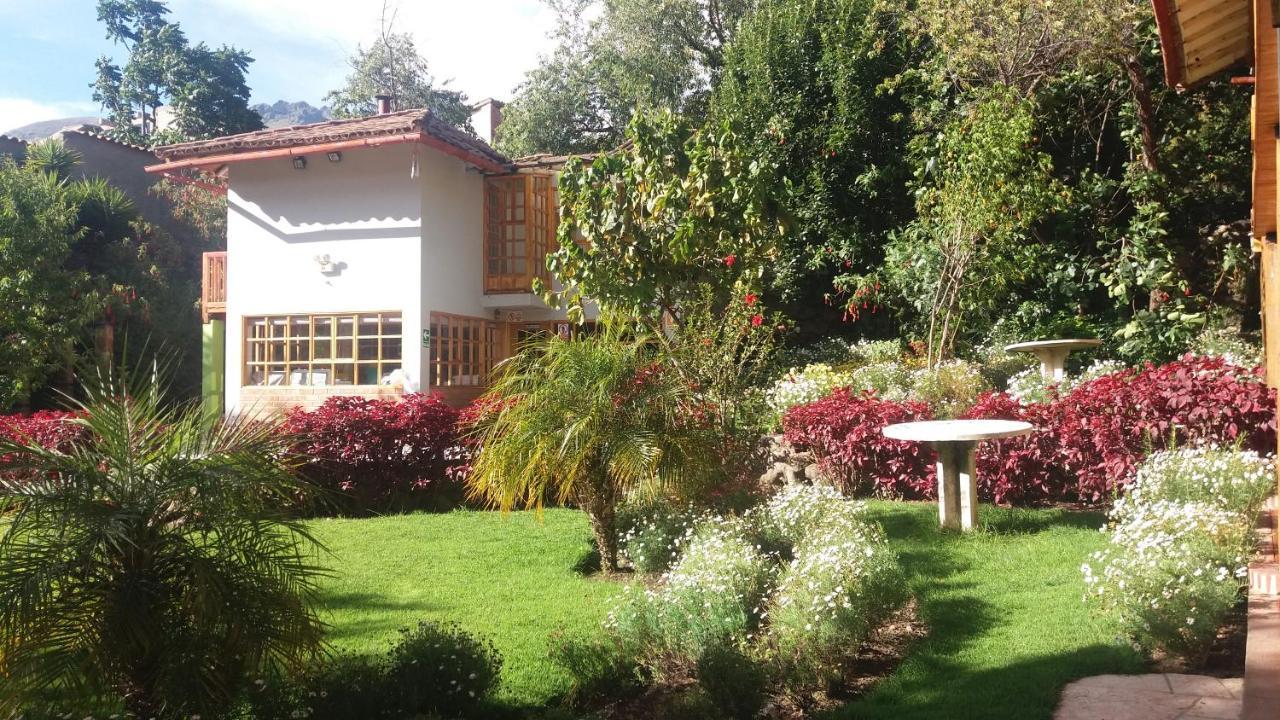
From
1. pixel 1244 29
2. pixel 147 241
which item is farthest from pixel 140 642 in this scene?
pixel 147 241

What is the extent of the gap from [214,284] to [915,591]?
1482 cm

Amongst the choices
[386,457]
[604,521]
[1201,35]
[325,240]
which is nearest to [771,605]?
[604,521]

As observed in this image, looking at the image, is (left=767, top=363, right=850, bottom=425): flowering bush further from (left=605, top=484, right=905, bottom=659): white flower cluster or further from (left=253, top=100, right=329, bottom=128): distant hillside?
(left=253, top=100, right=329, bottom=128): distant hillside

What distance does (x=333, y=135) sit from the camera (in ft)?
48.1

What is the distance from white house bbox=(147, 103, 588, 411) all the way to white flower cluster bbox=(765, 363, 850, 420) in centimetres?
471

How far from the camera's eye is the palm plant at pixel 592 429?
22.4 ft

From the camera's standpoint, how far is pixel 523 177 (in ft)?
55.8

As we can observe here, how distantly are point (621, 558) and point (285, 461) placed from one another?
352cm

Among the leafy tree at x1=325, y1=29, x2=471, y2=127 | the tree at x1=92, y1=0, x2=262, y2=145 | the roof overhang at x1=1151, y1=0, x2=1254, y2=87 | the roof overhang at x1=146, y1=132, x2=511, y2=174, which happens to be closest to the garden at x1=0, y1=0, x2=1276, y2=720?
the roof overhang at x1=1151, y1=0, x2=1254, y2=87

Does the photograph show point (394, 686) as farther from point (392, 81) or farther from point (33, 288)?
point (392, 81)

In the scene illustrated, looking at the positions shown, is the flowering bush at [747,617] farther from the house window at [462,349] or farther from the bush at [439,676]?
the house window at [462,349]

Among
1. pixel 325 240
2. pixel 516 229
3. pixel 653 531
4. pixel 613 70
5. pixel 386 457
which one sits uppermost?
pixel 613 70

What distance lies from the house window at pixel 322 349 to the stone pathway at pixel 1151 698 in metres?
12.5

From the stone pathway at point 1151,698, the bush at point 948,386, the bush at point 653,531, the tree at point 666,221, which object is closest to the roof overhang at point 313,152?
the tree at point 666,221
